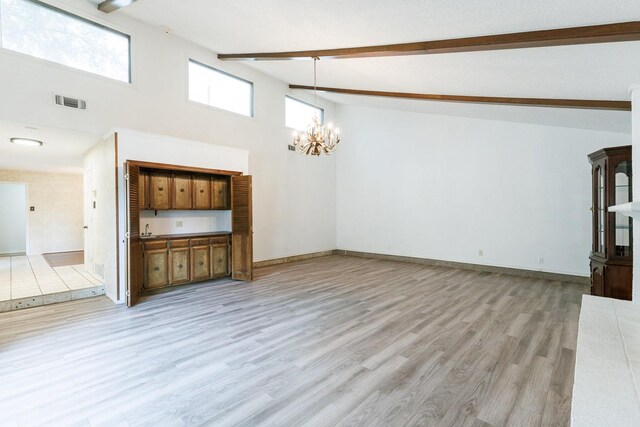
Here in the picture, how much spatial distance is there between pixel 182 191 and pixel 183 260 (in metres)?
1.26

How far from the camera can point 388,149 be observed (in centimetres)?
866

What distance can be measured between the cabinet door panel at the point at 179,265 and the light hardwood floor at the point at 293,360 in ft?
1.01

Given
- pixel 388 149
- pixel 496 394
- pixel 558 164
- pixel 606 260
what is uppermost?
pixel 388 149

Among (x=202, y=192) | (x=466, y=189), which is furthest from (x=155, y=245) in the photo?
(x=466, y=189)

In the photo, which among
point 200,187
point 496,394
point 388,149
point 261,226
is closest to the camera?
point 496,394

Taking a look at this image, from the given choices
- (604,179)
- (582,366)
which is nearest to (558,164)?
(604,179)

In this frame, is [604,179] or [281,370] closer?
[281,370]

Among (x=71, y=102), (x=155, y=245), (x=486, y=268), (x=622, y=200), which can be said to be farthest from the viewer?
(x=486, y=268)

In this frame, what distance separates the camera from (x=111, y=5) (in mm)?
4617

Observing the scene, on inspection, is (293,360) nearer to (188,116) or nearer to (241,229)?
(241,229)

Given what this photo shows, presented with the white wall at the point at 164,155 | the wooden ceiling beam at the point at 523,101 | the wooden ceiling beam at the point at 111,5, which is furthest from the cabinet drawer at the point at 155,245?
the wooden ceiling beam at the point at 523,101

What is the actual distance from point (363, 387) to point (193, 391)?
1339 millimetres

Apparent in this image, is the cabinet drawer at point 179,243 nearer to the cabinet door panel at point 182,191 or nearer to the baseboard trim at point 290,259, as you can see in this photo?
the cabinet door panel at point 182,191

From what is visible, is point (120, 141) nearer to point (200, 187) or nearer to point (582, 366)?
point (200, 187)
